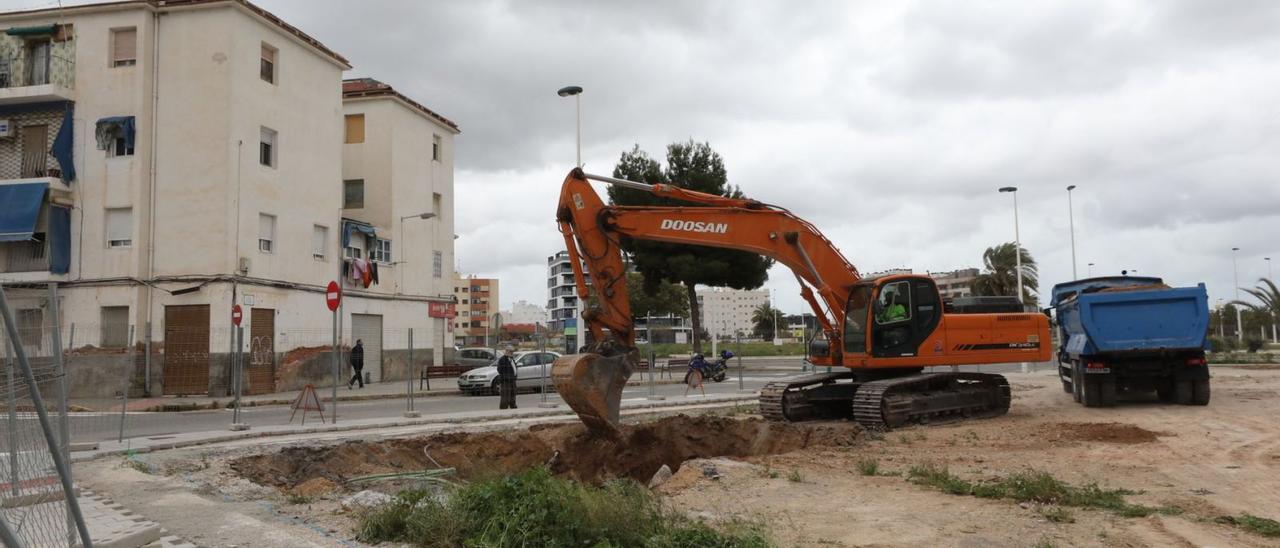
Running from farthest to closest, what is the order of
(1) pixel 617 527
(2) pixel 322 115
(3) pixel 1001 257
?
1. (3) pixel 1001 257
2. (2) pixel 322 115
3. (1) pixel 617 527

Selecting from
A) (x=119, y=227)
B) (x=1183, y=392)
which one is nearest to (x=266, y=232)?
(x=119, y=227)

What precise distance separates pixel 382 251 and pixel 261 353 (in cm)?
822

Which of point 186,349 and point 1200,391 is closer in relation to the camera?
point 1200,391

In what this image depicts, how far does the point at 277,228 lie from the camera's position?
1050 inches

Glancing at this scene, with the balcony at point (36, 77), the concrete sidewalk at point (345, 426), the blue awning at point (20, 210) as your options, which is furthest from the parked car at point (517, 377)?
the balcony at point (36, 77)

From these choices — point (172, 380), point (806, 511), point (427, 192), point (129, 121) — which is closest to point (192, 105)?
point (129, 121)

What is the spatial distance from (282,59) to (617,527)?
2655cm

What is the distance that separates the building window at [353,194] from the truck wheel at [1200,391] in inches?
1128

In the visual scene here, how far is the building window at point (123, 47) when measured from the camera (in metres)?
25.5

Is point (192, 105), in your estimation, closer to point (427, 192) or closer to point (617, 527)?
point (427, 192)

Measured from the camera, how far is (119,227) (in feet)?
82.6

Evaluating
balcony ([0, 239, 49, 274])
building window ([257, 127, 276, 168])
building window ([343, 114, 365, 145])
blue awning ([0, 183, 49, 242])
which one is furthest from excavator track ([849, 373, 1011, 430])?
building window ([343, 114, 365, 145])

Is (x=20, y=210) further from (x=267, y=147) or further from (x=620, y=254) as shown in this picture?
(x=620, y=254)

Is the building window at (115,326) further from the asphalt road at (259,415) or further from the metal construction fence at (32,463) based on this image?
the metal construction fence at (32,463)
